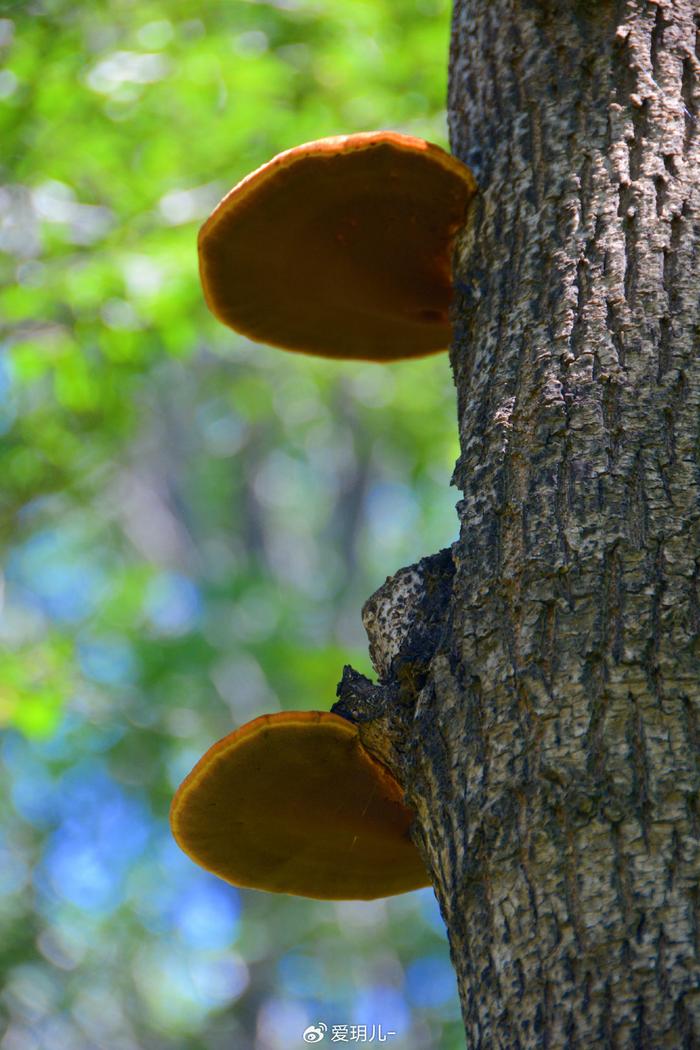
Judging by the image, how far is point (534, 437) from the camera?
1.79 meters

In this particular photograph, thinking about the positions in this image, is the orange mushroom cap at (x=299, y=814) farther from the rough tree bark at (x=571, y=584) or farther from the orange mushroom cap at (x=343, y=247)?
the orange mushroom cap at (x=343, y=247)

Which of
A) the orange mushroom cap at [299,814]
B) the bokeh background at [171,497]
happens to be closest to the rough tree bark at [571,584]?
the orange mushroom cap at [299,814]

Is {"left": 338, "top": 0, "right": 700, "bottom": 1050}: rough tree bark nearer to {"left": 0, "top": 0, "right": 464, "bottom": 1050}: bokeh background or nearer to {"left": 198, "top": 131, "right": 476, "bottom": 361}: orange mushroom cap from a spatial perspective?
{"left": 198, "top": 131, "right": 476, "bottom": 361}: orange mushroom cap

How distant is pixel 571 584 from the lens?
1623 mm

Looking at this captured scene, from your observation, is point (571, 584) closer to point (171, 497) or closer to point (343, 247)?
point (343, 247)

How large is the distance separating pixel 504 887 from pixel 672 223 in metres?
1.13

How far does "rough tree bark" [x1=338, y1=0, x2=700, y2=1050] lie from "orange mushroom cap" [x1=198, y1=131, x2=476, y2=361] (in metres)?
0.16

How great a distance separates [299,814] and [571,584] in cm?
86

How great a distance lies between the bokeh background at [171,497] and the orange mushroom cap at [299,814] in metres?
2.60

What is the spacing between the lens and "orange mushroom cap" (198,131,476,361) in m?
2.23

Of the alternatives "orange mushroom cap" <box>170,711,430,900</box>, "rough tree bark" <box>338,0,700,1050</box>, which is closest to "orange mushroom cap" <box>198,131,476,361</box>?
"rough tree bark" <box>338,0,700,1050</box>

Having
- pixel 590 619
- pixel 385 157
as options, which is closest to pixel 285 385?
pixel 385 157

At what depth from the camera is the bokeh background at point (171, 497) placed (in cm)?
448

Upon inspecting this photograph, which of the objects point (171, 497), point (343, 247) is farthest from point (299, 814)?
point (171, 497)
